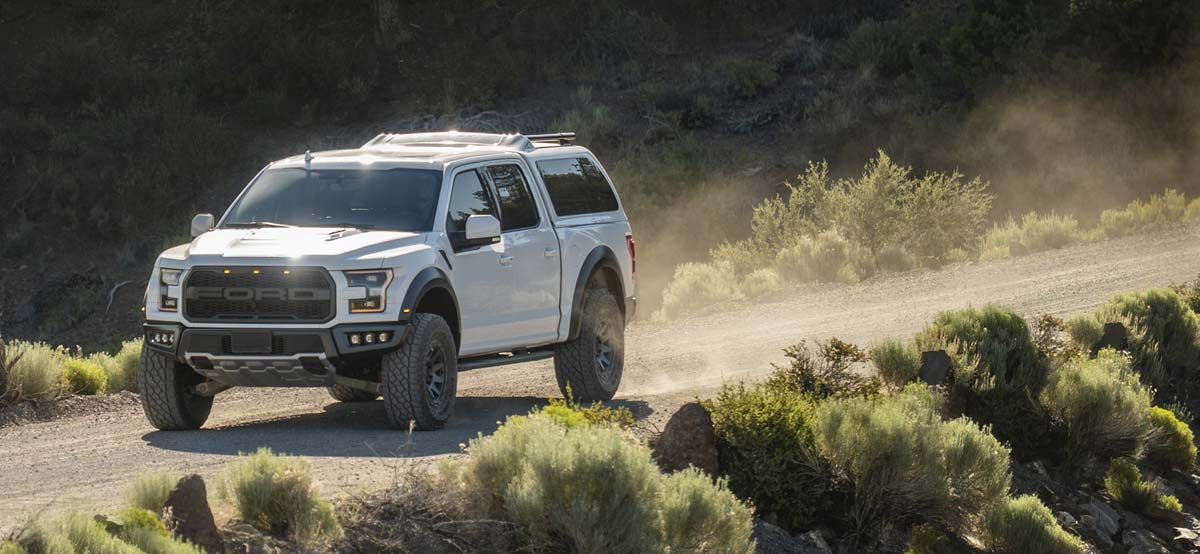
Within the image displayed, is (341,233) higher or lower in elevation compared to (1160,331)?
higher

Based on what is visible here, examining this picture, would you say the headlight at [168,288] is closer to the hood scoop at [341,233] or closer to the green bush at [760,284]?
the hood scoop at [341,233]

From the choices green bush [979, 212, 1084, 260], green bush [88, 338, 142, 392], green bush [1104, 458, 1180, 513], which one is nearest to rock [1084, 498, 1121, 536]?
green bush [1104, 458, 1180, 513]

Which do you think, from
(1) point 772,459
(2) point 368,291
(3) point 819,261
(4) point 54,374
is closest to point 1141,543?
(1) point 772,459

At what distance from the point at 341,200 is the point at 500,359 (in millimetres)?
1752

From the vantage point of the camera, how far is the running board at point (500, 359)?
1207 centimetres

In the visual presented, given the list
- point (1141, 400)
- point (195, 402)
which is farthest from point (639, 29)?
point (195, 402)

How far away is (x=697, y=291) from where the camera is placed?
25.8 m

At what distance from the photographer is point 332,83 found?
40.1m

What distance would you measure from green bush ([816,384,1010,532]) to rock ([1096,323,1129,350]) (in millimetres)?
6489

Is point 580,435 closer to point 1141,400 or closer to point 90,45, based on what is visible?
point 1141,400

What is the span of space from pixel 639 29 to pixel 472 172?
30.8 meters

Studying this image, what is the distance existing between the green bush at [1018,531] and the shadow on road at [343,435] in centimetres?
285

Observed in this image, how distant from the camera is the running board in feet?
39.6

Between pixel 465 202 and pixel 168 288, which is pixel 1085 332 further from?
pixel 168 288
